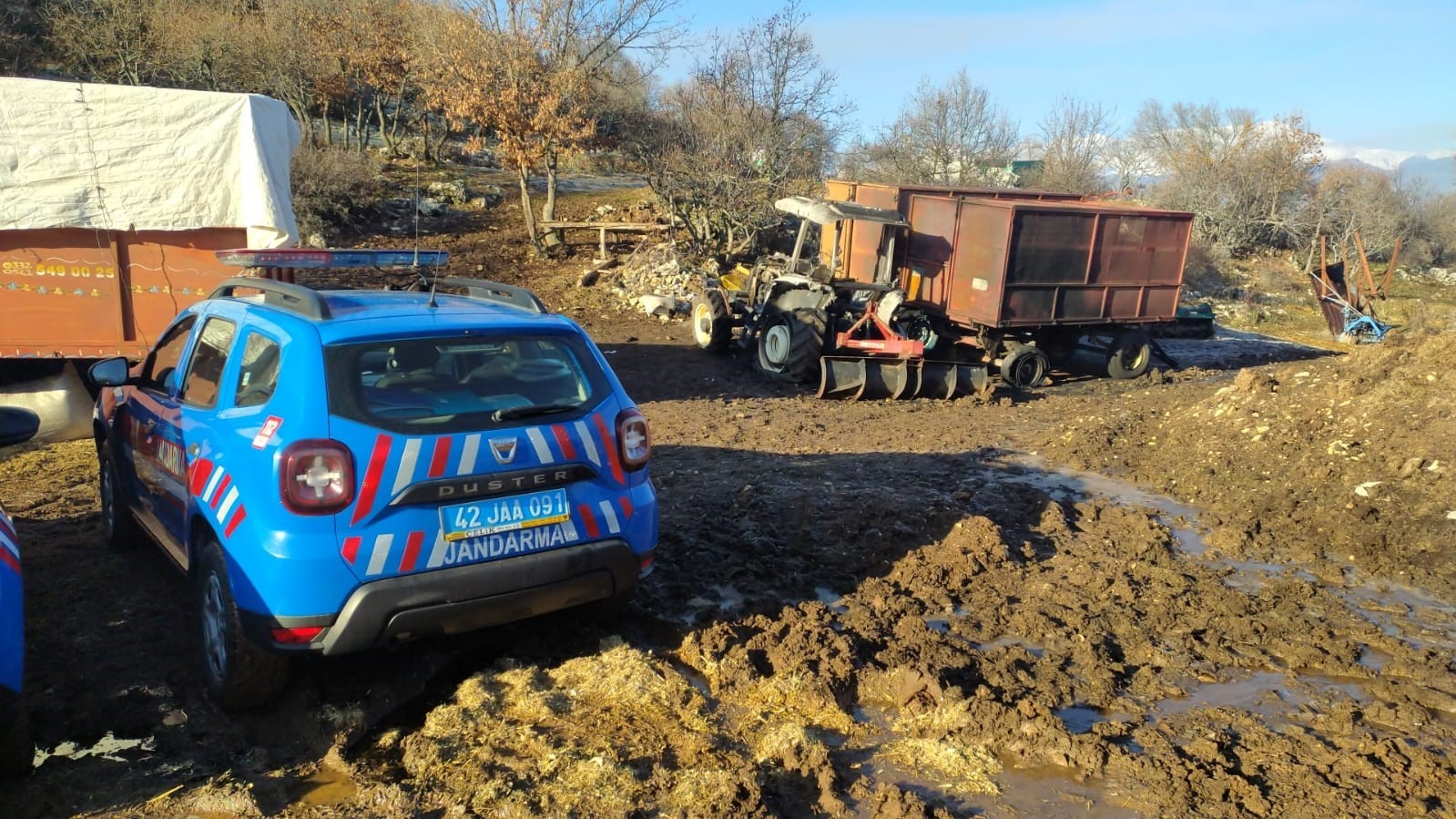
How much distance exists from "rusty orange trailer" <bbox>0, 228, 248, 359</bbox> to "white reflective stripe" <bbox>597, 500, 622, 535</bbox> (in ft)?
21.6

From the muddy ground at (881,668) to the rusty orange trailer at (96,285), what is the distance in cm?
105

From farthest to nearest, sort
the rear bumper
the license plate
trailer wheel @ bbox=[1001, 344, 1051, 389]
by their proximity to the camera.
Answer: trailer wheel @ bbox=[1001, 344, 1051, 389] → the license plate → the rear bumper

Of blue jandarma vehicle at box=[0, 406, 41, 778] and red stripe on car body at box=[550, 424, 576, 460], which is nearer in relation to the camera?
blue jandarma vehicle at box=[0, 406, 41, 778]

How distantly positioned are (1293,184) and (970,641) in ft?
112

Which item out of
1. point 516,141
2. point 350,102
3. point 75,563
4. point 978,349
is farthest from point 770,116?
point 75,563

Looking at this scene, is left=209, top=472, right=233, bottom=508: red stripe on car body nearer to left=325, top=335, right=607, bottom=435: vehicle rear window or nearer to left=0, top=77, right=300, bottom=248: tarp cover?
→ left=325, top=335, right=607, bottom=435: vehicle rear window

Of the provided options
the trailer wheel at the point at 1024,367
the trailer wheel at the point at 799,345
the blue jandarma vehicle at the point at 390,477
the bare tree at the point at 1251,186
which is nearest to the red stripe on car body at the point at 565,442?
the blue jandarma vehicle at the point at 390,477

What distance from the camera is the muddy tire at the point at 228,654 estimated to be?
3721 mm

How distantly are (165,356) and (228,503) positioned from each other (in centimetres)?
200

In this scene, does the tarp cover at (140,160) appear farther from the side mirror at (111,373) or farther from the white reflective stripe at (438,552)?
the white reflective stripe at (438,552)

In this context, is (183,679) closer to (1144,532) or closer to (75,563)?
(75,563)

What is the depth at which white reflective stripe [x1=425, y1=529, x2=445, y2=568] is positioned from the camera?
363 cm

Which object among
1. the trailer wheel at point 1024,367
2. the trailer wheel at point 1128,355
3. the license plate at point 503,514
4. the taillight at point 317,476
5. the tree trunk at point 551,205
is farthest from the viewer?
the tree trunk at point 551,205

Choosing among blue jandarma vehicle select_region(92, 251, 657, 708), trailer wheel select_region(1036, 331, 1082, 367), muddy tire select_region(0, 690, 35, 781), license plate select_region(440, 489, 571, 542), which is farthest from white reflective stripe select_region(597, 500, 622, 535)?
trailer wheel select_region(1036, 331, 1082, 367)
